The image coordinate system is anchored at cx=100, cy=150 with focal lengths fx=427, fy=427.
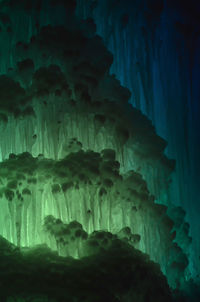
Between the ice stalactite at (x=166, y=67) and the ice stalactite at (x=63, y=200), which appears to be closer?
the ice stalactite at (x=63, y=200)

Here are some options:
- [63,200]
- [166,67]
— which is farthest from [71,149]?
[166,67]

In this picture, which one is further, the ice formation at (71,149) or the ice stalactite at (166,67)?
the ice stalactite at (166,67)

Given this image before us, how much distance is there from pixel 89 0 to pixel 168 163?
6.23 feet

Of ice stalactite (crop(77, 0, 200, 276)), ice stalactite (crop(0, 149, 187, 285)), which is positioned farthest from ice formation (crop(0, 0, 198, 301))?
ice stalactite (crop(77, 0, 200, 276))

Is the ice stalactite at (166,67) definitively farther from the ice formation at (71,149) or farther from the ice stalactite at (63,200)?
the ice stalactite at (63,200)

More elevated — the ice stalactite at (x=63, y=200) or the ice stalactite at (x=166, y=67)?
the ice stalactite at (x=166, y=67)

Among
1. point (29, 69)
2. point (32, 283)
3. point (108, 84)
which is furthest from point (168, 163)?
point (32, 283)

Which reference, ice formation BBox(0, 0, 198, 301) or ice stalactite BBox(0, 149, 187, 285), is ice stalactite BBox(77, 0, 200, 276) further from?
ice stalactite BBox(0, 149, 187, 285)

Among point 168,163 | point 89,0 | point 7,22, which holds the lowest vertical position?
point 168,163

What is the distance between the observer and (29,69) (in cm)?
378

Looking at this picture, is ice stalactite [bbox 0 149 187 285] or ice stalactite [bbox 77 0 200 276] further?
ice stalactite [bbox 77 0 200 276]

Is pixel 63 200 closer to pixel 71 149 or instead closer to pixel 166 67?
pixel 71 149

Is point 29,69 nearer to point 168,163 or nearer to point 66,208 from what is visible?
point 66,208

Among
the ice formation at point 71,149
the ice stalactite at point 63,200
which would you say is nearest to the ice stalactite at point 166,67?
the ice formation at point 71,149
